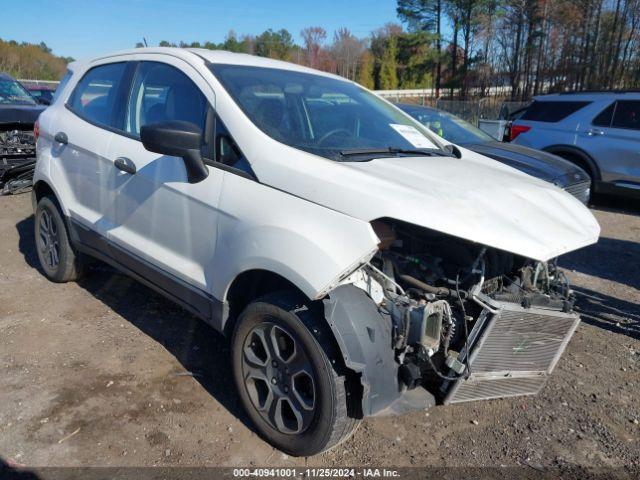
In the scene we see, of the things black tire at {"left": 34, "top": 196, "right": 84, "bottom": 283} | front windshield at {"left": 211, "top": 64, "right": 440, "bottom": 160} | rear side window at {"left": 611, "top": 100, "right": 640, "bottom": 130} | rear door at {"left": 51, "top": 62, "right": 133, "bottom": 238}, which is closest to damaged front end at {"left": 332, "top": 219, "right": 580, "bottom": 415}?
front windshield at {"left": 211, "top": 64, "right": 440, "bottom": 160}

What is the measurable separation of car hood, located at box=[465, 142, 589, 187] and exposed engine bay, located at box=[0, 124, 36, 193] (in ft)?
21.6

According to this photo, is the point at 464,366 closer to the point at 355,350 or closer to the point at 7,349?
the point at 355,350

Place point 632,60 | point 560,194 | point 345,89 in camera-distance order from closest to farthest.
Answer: point 560,194
point 345,89
point 632,60

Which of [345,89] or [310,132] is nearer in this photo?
[310,132]

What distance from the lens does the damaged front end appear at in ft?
7.48

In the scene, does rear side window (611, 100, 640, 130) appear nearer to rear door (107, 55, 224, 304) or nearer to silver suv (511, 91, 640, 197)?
silver suv (511, 91, 640, 197)

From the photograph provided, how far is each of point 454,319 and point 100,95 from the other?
10.1ft

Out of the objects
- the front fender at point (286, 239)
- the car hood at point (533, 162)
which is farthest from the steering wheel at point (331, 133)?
the car hood at point (533, 162)

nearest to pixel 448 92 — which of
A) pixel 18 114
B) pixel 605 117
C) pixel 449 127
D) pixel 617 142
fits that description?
pixel 605 117

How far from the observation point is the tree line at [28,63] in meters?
45.7

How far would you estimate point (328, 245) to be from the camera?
2268 mm

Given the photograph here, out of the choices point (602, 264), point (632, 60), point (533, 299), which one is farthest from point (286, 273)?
point (632, 60)

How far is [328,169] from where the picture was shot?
8.00 feet

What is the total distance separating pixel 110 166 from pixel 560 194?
284 centimetres
